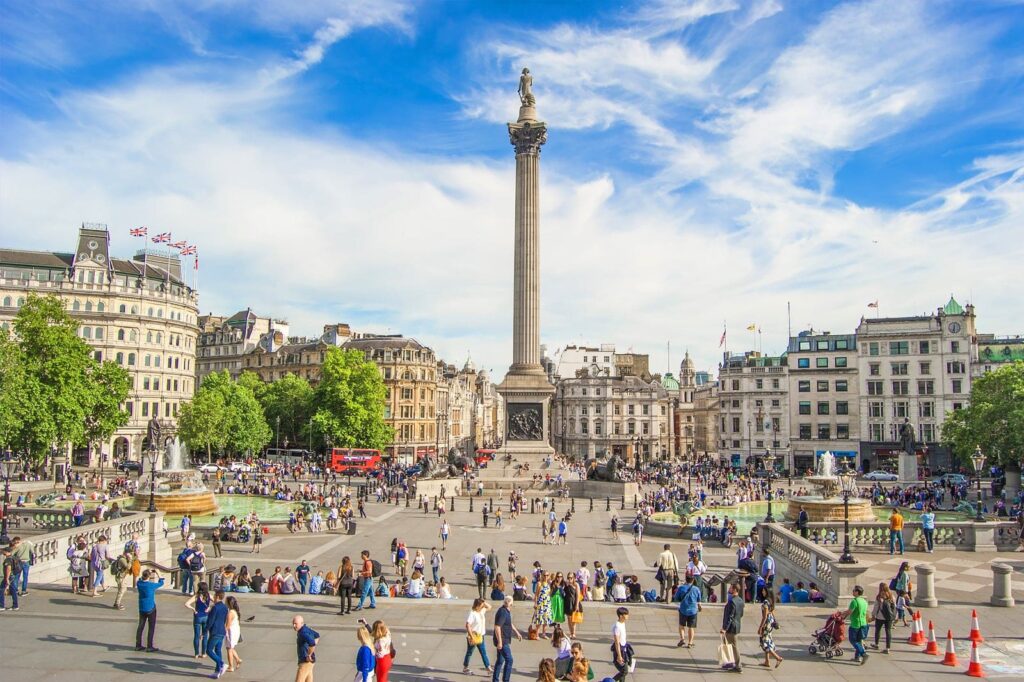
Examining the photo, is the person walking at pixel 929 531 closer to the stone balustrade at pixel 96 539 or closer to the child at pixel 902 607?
the child at pixel 902 607

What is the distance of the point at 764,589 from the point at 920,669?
5.14 meters

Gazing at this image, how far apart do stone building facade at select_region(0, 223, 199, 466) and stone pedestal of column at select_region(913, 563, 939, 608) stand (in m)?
70.8

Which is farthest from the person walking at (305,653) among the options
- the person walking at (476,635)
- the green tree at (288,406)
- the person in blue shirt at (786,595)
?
the green tree at (288,406)

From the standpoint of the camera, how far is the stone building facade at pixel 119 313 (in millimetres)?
75438

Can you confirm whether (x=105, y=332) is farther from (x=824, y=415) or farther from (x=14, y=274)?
(x=824, y=415)

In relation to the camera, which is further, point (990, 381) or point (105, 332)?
point (105, 332)

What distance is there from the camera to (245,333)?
4336 inches

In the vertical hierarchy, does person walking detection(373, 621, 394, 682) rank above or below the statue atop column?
below

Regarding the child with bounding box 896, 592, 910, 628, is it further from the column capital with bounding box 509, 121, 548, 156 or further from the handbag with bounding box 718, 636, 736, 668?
the column capital with bounding box 509, 121, 548, 156

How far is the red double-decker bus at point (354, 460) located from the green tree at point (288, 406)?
1486 centimetres

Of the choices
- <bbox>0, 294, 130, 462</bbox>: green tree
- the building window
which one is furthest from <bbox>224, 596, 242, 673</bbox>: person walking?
the building window

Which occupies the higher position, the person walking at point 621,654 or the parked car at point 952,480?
the parked car at point 952,480

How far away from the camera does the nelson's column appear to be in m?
63.0

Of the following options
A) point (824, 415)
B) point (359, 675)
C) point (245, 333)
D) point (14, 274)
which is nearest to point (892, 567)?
point (359, 675)
